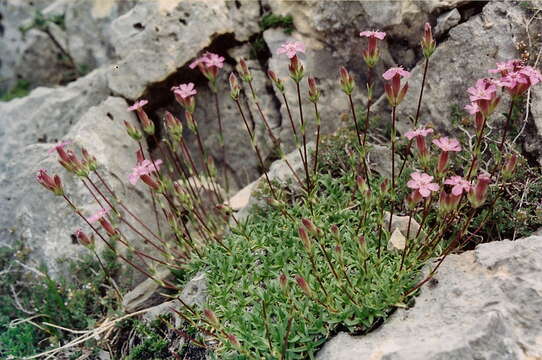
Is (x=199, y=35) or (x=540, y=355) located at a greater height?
(x=199, y=35)

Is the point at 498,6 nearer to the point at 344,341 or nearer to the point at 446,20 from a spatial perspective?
the point at 446,20

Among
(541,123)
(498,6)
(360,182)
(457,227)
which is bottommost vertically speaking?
(457,227)

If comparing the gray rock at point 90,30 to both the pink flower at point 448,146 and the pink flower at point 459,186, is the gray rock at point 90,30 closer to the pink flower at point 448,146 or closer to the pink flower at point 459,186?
the pink flower at point 448,146

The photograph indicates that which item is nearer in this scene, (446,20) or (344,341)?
(344,341)

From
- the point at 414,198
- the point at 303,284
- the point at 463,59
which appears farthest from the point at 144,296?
the point at 463,59

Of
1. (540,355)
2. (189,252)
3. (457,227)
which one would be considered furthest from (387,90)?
(189,252)

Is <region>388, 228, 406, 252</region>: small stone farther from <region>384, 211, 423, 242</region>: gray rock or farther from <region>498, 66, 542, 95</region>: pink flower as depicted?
<region>498, 66, 542, 95</region>: pink flower

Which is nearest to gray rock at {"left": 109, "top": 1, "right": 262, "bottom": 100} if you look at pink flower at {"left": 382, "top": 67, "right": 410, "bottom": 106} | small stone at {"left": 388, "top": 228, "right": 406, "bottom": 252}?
pink flower at {"left": 382, "top": 67, "right": 410, "bottom": 106}

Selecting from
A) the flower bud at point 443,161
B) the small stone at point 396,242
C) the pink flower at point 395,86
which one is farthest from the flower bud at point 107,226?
the flower bud at point 443,161
